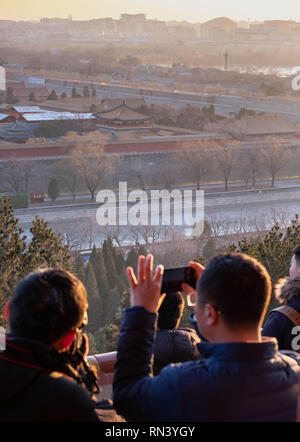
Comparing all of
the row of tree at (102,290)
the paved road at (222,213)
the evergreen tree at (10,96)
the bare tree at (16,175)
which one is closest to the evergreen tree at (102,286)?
the row of tree at (102,290)

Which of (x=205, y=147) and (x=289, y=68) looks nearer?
(x=205, y=147)

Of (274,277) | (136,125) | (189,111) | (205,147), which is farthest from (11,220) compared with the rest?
(189,111)

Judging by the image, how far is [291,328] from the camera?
0.95 meters

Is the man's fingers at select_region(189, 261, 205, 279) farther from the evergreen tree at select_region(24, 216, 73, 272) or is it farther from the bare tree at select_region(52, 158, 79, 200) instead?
the bare tree at select_region(52, 158, 79, 200)

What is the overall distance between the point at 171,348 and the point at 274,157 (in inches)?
363

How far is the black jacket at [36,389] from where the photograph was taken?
521 mm

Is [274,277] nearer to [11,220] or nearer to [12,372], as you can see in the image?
[11,220]

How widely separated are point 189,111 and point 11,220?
10.8 m

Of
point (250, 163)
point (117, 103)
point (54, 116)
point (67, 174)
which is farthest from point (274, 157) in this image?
point (54, 116)

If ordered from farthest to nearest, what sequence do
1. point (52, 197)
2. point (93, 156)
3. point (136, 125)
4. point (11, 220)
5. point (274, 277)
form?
point (136, 125) < point (93, 156) < point (52, 197) < point (274, 277) < point (11, 220)

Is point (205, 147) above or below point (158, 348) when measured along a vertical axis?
below

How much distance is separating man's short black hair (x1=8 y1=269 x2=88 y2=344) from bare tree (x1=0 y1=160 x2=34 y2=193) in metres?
8.18

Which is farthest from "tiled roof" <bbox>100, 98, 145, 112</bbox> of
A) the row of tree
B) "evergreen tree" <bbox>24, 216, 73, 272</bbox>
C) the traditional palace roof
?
"evergreen tree" <bbox>24, 216, 73, 272</bbox>

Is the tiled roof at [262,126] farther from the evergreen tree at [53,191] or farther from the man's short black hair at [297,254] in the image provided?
the man's short black hair at [297,254]
